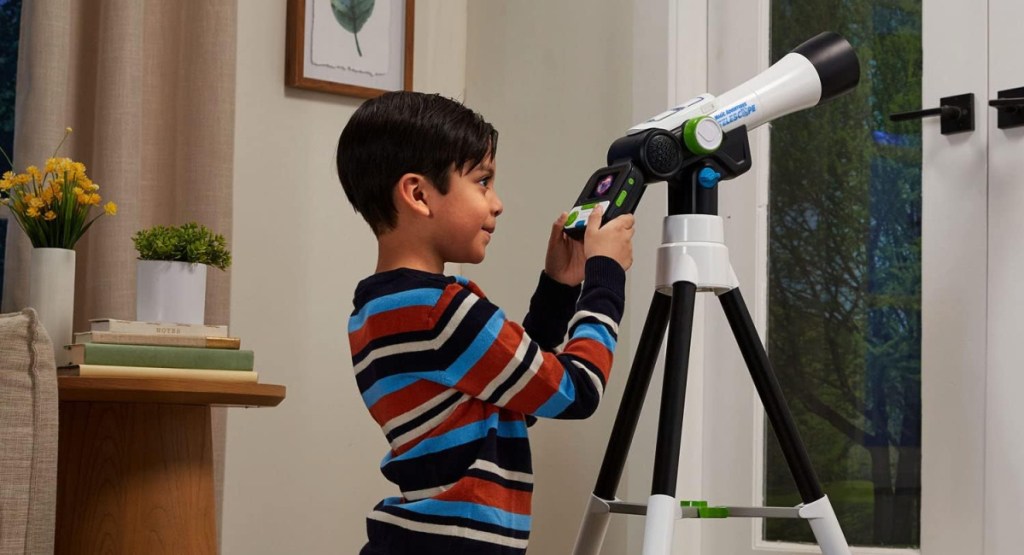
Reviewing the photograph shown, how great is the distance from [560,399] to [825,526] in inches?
14.1

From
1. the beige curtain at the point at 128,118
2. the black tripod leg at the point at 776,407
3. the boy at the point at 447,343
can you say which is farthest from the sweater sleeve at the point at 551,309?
the beige curtain at the point at 128,118

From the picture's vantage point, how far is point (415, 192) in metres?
1.38

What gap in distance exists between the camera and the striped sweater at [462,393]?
1290 mm

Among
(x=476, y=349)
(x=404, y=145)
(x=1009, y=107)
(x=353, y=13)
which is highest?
(x=353, y=13)

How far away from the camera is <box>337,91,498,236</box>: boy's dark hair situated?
54.2 inches

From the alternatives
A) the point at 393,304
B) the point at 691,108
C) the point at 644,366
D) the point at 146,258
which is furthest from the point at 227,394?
the point at 691,108

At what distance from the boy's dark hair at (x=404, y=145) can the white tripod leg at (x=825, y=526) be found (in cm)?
→ 57

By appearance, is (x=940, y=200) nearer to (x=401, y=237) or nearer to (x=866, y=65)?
(x=866, y=65)

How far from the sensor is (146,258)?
1773 mm

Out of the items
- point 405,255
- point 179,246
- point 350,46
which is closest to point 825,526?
point 405,255

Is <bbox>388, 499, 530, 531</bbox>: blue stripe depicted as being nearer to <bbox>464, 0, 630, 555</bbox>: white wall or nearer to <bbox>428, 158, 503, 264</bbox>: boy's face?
<bbox>428, 158, 503, 264</bbox>: boy's face

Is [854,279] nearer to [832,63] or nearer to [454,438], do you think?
[832,63]

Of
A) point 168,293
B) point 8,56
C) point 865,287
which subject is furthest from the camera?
point 8,56

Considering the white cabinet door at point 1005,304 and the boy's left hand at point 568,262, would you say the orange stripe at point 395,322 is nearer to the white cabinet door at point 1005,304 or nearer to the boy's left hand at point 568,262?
the boy's left hand at point 568,262
